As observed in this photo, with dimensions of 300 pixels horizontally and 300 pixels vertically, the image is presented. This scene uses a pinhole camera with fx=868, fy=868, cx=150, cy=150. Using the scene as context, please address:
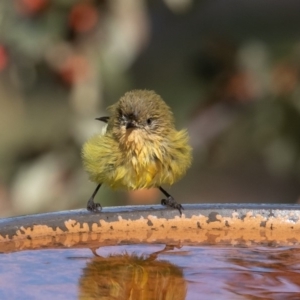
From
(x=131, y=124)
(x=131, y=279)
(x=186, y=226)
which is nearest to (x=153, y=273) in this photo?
(x=131, y=279)

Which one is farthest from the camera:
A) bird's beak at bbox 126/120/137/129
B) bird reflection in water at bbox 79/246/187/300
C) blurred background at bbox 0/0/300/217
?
blurred background at bbox 0/0/300/217

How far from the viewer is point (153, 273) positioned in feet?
9.45

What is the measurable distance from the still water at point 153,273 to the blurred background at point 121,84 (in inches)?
101

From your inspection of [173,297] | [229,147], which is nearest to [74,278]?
[173,297]

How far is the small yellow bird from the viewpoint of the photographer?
4309 mm

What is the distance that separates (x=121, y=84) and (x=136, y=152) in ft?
4.85

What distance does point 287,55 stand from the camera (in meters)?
5.72

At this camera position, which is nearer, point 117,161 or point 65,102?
point 117,161

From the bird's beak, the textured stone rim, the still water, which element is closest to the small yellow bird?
the bird's beak

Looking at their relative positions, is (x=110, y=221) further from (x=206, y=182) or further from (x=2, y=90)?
(x=206, y=182)

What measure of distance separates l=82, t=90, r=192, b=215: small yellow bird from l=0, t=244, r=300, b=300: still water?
1012 mm

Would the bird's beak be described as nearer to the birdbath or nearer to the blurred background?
the blurred background

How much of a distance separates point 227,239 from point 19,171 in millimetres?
3203

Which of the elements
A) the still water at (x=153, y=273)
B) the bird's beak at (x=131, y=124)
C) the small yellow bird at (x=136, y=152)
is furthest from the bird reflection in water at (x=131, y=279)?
the bird's beak at (x=131, y=124)
